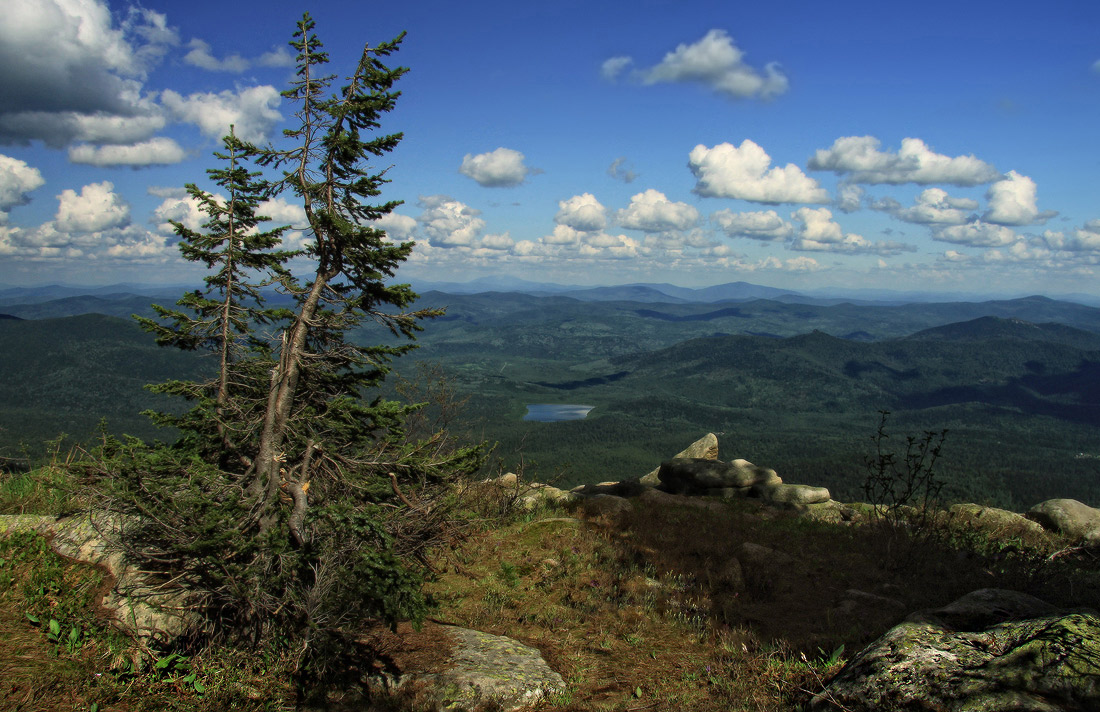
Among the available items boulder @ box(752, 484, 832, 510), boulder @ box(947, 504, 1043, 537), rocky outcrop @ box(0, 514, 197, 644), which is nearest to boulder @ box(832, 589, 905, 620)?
boulder @ box(947, 504, 1043, 537)

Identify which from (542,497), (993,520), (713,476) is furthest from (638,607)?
(713,476)

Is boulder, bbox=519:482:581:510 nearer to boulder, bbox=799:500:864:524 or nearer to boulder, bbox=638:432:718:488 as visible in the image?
boulder, bbox=799:500:864:524

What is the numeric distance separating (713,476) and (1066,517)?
11.3m

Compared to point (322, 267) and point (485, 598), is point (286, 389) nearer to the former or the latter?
point (322, 267)

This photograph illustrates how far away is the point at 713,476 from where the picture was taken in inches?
926

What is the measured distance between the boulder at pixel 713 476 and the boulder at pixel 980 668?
17.1 metres

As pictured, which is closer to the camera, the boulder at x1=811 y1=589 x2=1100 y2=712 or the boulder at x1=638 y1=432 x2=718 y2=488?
the boulder at x1=811 y1=589 x2=1100 y2=712

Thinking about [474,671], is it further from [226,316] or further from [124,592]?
[226,316]

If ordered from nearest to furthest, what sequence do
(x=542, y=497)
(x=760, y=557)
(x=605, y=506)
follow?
(x=760, y=557) < (x=605, y=506) < (x=542, y=497)

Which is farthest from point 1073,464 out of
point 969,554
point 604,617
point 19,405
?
point 19,405

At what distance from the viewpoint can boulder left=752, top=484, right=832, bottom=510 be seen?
65.4 ft

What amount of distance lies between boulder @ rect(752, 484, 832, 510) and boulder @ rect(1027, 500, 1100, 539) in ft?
20.1

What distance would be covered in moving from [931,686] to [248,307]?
13409 mm

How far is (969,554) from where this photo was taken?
1212 centimetres
